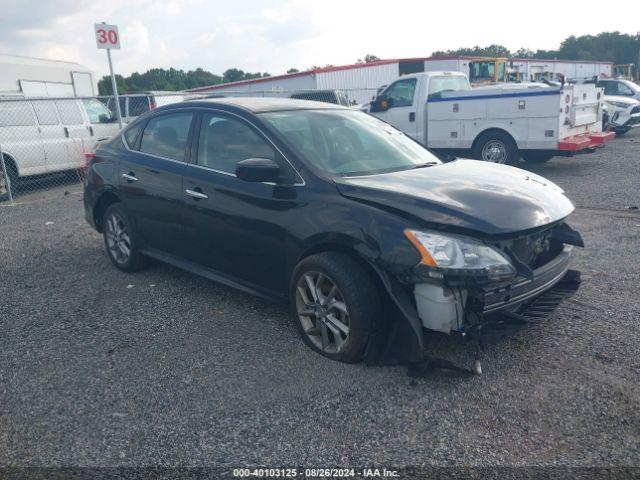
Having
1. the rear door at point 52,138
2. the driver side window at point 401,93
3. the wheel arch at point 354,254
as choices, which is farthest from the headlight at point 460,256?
the rear door at point 52,138

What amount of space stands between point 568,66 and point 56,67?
111 ft

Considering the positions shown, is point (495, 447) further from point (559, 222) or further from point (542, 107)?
point (542, 107)

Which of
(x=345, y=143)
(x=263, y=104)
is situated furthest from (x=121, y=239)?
(x=345, y=143)

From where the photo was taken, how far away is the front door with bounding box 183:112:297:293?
4.10 m

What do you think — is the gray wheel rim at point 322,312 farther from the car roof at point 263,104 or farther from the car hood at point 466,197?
the car roof at point 263,104

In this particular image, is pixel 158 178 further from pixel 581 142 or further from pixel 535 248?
pixel 581 142

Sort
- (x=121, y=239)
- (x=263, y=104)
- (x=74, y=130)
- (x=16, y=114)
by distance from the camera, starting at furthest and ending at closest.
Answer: (x=74, y=130), (x=16, y=114), (x=121, y=239), (x=263, y=104)

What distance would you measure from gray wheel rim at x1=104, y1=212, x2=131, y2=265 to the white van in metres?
6.04

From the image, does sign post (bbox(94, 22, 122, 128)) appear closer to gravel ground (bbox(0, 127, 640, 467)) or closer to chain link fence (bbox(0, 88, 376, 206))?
chain link fence (bbox(0, 88, 376, 206))

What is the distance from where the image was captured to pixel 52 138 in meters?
11.6

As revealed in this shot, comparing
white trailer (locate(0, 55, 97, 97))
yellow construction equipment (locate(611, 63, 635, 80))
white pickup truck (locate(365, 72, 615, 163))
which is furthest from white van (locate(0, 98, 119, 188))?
yellow construction equipment (locate(611, 63, 635, 80))

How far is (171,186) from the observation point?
4.90 meters

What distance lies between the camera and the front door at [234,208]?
410cm

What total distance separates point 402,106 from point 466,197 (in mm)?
9118
